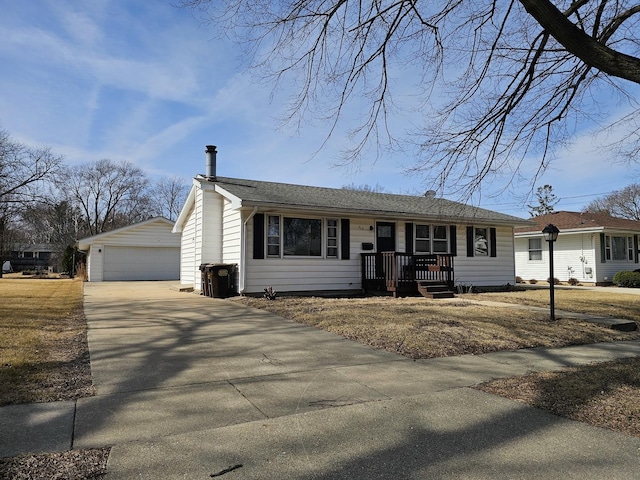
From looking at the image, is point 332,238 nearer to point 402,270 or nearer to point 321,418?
point 402,270

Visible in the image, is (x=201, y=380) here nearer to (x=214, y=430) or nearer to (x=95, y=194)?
(x=214, y=430)

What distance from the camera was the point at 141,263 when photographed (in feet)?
86.4

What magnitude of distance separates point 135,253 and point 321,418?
24951mm

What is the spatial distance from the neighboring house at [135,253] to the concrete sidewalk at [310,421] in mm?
20996

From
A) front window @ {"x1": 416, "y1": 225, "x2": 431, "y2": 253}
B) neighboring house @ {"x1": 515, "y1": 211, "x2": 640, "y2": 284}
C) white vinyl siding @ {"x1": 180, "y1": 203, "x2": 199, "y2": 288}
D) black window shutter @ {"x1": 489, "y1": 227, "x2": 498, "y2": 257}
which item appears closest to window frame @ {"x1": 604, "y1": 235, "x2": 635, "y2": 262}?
neighboring house @ {"x1": 515, "y1": 211, "x2": 640, "y2": 284}

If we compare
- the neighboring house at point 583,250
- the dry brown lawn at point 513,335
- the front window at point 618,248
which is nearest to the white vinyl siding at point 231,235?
the dry brown lawn at point 513,335

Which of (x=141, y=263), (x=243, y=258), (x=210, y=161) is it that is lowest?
(x=141, y=263)

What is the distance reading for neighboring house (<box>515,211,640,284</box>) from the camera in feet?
73.8

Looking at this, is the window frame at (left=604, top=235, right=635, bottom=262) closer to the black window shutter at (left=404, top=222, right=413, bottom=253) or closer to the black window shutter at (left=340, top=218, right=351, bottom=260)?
the black window shutter at (left=404, top=222, right=413, bottom=253)

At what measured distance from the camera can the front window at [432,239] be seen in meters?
15.8

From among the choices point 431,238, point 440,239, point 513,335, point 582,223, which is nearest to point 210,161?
point 431,238

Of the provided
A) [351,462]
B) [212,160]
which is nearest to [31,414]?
[351,462]

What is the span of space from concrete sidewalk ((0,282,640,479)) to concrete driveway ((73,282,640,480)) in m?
0.01

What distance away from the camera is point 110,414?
3.69 meters
